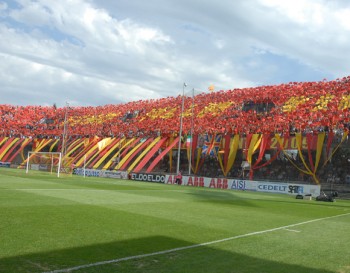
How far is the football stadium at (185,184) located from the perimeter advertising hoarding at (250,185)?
115 mm

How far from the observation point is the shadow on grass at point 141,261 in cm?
693

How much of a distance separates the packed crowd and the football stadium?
0.18m

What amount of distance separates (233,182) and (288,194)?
556 cm

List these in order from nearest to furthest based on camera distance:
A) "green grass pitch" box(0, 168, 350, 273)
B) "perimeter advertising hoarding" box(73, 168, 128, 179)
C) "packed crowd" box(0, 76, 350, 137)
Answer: "green grass pitch" box(0, 168, 350, 273)
"packed crowd" box(0, 76, 350, 137)
"perimeter advertising hoarding" box(73, 168, 128, 179)

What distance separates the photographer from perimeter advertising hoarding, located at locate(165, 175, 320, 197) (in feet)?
114

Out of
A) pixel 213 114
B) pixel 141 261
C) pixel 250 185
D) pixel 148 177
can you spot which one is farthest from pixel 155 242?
pixel 213 114

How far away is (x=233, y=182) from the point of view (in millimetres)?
39219

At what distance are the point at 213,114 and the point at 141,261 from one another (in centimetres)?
4374

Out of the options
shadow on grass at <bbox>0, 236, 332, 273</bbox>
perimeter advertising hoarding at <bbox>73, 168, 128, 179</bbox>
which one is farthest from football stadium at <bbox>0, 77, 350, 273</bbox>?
perimeter advertising hoarding at <bbox>73, 168, 128, 179</bbox>

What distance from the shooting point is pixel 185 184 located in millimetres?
42156

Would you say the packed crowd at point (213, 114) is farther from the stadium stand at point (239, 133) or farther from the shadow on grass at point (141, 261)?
the shadow on grass at point (141, 261)

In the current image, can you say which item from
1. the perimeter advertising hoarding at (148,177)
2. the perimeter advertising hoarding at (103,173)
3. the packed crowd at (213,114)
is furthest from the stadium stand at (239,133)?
the perimeter advertising hoarding at (103,173)

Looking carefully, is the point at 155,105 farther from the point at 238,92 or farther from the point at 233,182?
the point at 233,182

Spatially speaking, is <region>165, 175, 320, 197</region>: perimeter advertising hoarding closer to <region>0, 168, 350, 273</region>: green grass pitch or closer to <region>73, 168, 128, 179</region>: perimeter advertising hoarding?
<region>73, 168, 128, 179</region>: perimeter advertising hoarding
